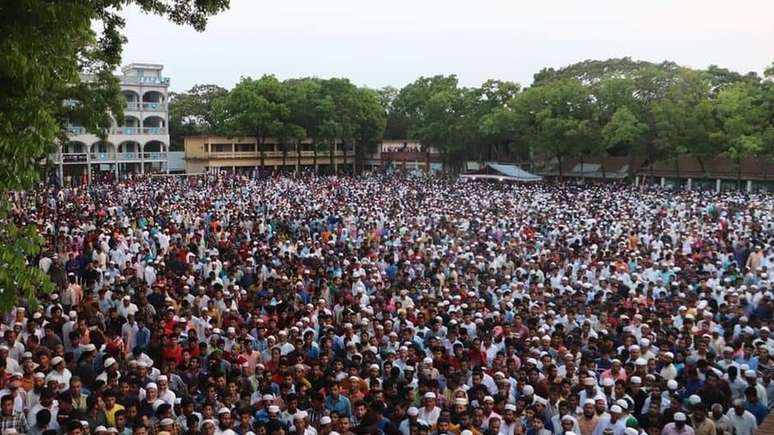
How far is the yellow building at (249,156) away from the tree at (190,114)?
466cm

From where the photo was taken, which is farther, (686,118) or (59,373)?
(686,118)

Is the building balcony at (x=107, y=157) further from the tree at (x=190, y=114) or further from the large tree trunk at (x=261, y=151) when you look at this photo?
the tree at (x=190, y=114)

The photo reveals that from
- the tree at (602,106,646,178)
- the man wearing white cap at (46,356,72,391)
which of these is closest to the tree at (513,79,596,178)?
the tree at (602,106,646,178)

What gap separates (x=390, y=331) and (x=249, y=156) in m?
44.9

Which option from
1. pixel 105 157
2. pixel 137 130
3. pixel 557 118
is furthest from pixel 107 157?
pixel 557 118

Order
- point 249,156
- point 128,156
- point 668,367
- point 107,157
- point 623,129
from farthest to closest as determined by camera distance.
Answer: point 249,156, point 128,156, point 107,157, point 623,129, point 668,367

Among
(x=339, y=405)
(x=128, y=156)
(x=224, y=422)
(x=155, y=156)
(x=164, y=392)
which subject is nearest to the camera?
(x=224, y=422)

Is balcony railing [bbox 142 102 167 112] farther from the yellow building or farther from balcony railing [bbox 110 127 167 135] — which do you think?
the yellow building

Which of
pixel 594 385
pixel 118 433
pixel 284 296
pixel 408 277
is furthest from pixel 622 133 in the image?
pixel 118 433

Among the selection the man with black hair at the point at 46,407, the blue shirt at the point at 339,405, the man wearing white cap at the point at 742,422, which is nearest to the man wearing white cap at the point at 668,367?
the man wearing white cap at the point at 742,422

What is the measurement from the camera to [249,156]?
170 feet

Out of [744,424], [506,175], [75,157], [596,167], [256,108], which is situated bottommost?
[744,424]

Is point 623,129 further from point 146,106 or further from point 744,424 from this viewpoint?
point 744,424

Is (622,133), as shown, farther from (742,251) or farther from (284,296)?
(284,296)
